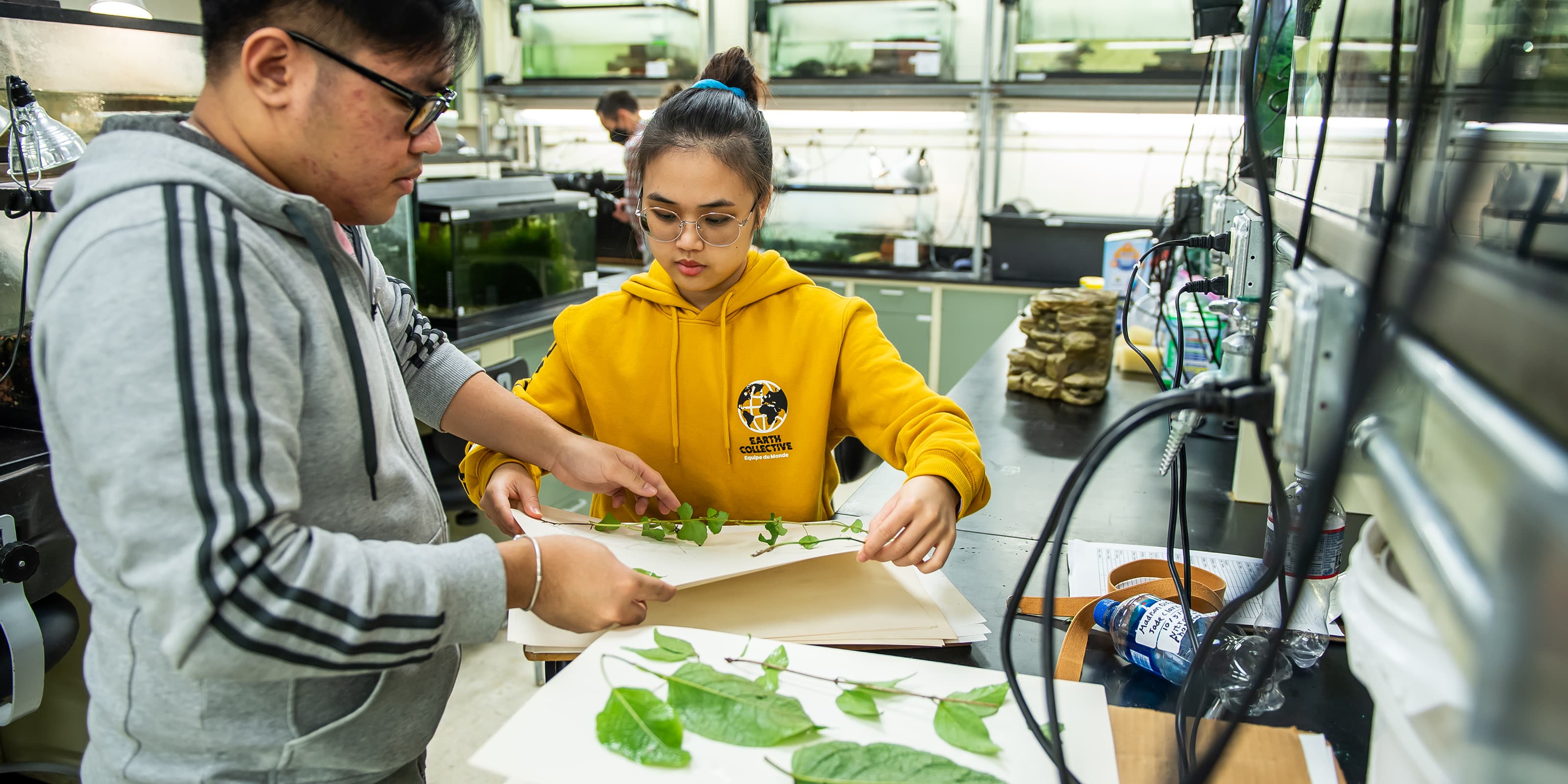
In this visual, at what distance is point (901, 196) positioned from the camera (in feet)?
14.7

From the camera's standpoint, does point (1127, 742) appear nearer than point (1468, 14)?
No

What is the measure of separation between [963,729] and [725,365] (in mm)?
710

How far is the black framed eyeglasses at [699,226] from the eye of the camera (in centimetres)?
120

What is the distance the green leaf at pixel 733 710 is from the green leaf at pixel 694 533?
0.28 m

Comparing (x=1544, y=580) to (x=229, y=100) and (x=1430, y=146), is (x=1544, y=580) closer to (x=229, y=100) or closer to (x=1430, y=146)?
(x=1430, y=146)

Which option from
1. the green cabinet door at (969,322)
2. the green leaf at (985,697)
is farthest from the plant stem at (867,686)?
the green cabinet door at (969,322)

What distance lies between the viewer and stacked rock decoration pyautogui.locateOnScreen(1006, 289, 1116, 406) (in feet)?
7.11

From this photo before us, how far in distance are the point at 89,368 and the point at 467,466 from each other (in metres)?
0.61

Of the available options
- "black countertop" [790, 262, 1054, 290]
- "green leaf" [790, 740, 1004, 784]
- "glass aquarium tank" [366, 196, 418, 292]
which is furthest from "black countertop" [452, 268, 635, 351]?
Result: "green leaf" [790, 740, 1004, 784]

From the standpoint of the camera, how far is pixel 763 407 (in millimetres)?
1308

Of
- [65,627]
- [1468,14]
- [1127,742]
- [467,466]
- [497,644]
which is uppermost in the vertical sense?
[1468,14]

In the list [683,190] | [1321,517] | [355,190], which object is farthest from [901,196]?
[1321,517]

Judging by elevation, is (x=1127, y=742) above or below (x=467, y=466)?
below

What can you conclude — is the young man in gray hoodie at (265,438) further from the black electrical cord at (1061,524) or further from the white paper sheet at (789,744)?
the black electrical cord at (1061,524)
